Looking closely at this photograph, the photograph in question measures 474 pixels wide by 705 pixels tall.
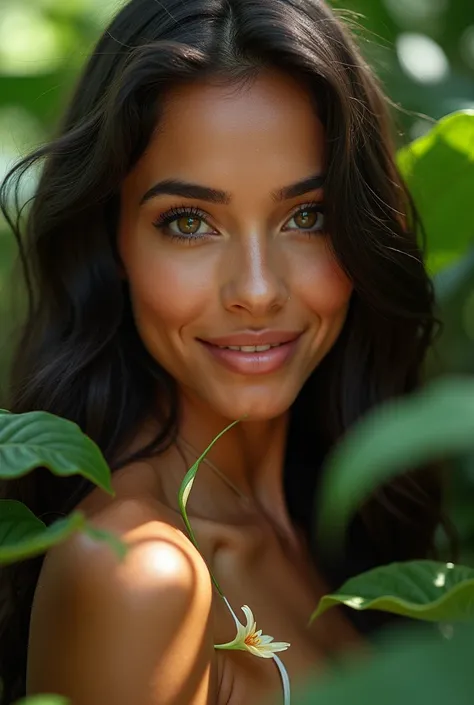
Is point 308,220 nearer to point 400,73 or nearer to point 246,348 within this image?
point 246,348

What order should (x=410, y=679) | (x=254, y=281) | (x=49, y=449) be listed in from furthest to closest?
(x=254, y=281) → (x=49, y=449) → (x=410, y=679)

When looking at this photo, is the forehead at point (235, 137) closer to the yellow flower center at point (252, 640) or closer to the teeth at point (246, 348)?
the teeth at point (246, 348)

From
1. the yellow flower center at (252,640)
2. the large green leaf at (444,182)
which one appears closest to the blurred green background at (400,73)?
the large green leaf at (444,182)

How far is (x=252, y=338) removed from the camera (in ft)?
5.57

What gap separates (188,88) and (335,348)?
0.60 meters

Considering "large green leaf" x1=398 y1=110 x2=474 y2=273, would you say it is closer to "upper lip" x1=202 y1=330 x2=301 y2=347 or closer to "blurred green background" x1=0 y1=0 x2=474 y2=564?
"blurred green background" x1=0 y1=0 x2=474 y2=564

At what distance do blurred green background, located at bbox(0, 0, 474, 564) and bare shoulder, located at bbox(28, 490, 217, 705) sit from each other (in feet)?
3.39

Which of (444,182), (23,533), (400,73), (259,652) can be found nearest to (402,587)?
(259,652)

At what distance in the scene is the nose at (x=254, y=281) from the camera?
163cm

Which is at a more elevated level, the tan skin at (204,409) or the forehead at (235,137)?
the forehead at (235,137)

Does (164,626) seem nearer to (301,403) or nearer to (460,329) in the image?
(301,403)

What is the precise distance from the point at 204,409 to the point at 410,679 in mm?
1366

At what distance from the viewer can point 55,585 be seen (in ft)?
4.67

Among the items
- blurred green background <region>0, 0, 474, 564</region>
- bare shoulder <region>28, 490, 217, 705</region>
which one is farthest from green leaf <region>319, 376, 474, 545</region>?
blurred green background <region>0, 0, 474, 564</region>
